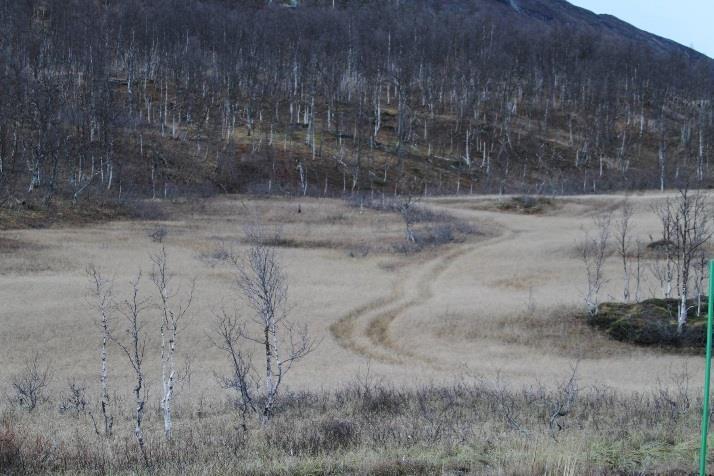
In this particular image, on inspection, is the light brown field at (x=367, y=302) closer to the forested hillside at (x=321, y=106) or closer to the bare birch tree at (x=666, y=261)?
the bare birch tree at (x=666, y=261)

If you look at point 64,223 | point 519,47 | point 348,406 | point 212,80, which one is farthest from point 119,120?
point 519,47

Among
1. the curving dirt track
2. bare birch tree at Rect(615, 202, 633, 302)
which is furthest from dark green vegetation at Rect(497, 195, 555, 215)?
the curving dirt track

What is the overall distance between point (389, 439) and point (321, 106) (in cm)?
10598

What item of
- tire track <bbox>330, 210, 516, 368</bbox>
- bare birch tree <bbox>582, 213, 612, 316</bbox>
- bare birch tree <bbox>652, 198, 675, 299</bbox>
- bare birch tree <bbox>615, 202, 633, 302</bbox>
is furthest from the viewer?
bare birch tree <bbox>615, 202, 633, 302</bbox>

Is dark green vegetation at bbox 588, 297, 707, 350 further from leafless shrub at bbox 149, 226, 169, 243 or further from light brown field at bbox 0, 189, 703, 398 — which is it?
leafless shrub at bbox 149, 226, 169, 243

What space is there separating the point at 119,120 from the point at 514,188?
52.4 meters

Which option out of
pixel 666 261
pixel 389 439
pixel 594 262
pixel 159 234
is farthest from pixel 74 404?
pixel 666 261

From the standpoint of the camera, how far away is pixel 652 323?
92.9 ft

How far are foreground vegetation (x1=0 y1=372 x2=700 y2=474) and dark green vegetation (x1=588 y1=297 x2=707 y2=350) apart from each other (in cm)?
1221

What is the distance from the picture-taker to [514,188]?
306ft

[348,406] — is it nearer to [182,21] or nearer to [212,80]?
[212,80]

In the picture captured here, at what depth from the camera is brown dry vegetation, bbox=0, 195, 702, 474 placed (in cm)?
930

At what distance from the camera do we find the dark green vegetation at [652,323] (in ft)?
90.8

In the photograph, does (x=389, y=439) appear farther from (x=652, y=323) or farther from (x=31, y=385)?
(x=652, y=323)
